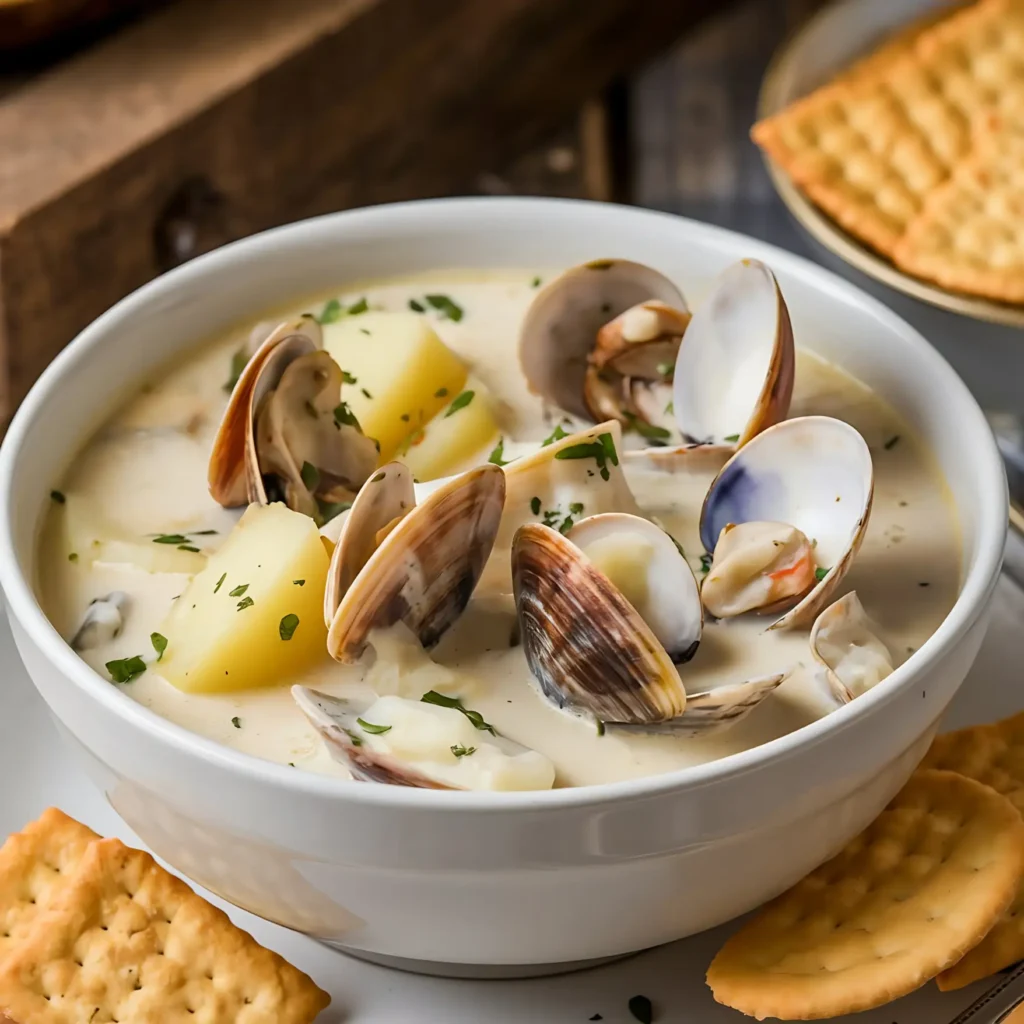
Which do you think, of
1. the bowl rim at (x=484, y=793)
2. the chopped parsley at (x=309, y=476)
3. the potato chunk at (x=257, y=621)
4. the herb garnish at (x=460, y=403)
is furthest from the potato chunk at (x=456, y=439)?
the bowl rim at (x=484, y=793)

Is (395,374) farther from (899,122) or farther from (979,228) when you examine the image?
(899,122)

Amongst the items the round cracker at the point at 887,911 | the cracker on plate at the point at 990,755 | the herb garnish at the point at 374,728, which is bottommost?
the cracker on plate at the point at 990,755

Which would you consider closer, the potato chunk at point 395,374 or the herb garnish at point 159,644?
the herb garnish at point 159,644

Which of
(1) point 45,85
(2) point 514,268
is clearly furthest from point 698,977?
(1) point 45,85

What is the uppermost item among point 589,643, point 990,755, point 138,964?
point 589,643

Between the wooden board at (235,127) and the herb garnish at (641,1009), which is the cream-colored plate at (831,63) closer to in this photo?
the wooden board at (235,127)

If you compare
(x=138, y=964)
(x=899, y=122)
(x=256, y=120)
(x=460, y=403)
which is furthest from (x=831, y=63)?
(x=138, y=964)

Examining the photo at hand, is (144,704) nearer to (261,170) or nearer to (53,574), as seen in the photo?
(53,574)

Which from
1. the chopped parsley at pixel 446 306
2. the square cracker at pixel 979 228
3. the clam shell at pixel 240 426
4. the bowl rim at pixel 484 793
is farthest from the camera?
the square cracker at pixel 979 228
